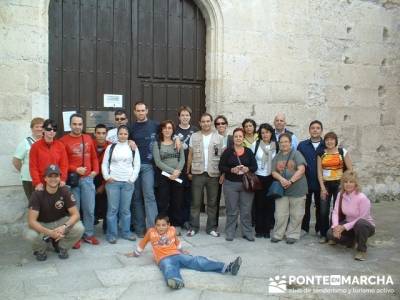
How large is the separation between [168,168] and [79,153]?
1.09 meters

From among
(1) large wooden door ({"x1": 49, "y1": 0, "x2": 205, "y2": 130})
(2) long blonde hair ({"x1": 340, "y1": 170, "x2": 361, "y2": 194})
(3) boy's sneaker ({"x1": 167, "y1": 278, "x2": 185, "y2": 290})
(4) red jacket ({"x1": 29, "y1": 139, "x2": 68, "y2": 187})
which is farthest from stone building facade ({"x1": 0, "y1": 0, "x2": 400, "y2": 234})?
(3) boy's sneaker ({"x1": 167, "y1": 278, "x2": 185, "y2": 290})

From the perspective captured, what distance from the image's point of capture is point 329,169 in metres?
5.90

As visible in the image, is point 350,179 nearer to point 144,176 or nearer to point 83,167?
point 144,176

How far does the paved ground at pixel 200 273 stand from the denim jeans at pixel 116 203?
0.66 feet

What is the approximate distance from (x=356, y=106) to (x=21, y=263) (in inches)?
247

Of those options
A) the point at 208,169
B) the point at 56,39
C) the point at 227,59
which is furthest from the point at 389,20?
the point at 56,39

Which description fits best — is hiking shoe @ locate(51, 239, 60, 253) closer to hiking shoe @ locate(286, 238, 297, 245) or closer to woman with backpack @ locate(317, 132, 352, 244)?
hiking shoe @ locate(286, 238, 297, 245)

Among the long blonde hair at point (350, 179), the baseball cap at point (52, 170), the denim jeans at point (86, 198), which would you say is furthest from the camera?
the denim jeans at point (86, 198)

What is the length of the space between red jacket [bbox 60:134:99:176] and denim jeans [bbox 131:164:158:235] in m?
0.60

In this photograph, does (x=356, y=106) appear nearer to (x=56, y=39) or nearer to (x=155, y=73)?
(x=155, y=73)

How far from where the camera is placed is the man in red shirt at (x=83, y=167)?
5457 mm

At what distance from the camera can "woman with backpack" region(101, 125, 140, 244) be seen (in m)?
5.55

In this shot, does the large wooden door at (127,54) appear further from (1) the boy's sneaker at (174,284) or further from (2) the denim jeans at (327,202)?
(1) the boy's sneaker at (174,284)

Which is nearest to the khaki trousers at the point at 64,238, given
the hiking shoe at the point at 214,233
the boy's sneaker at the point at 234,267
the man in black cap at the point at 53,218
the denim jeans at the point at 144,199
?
the man in black cap at the point at 53,218
